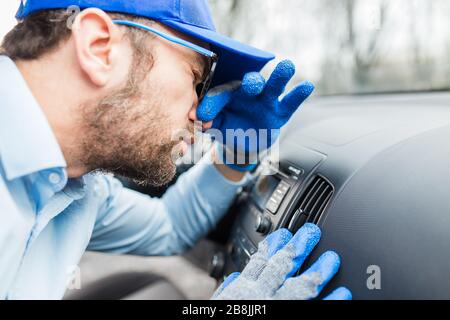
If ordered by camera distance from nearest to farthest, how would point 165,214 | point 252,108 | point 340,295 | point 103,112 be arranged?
point 340,295 → point 103,112 → point 252,108 → point 165,214

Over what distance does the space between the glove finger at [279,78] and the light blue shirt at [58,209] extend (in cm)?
46

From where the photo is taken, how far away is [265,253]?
0.98 m

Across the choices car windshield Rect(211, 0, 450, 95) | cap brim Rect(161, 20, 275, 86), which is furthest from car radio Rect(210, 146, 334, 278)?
car windshield Rect(211, 0, 450, 95)

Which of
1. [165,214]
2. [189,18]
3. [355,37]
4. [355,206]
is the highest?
[189,18]

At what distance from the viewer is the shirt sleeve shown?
151 centimetres

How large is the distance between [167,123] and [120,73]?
7.0 inches

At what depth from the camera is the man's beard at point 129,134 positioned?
104 centimetres

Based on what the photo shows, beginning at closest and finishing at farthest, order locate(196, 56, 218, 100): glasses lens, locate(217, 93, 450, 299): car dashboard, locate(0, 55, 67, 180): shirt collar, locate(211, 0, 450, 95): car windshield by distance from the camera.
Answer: locate(217, 93, 450, 299): car dashboard
locate(0, 55, 67, 180): shirt collar
locate(196, 56, 218, 100): glasses lens
locate(211, 0, 450, 95): car windshield

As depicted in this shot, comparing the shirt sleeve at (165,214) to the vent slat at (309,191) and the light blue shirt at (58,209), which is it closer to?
the light blue shirt at (58,209)

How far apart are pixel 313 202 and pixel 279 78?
0.35 m

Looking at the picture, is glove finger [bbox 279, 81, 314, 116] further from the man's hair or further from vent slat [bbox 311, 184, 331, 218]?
the man's hair

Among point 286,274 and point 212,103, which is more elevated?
point 212,103

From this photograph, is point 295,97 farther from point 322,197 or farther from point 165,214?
point 165,214

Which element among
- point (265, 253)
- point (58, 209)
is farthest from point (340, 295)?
point (58, 209)
